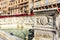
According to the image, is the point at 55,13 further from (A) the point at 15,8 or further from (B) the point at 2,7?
(B) the point at 2,7

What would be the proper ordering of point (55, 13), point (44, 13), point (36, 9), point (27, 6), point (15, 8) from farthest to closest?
point (15, 8)
point (27, 6)
point (36, 9)
point (44, 13)
point (55, 13)

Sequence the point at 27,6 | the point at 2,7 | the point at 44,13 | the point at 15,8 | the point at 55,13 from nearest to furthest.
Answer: the point at 55,13 → the point at 44,13 → the point at 27,6 → the point at 15,8 → the point at 2,7

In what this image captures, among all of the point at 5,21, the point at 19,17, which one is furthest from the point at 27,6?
the point at 5,21

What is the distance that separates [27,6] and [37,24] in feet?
1.54

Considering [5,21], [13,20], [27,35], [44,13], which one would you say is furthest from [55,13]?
[5,21]

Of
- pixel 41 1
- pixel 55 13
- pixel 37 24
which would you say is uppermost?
pixel 41 1

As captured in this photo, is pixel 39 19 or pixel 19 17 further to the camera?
pixel 19 17

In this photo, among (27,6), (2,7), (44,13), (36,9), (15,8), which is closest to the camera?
(44,13)

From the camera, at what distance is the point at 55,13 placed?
2.39 m

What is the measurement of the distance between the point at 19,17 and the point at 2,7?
79 centimetres

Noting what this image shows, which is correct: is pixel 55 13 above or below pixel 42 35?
above

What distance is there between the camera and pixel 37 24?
2.68 m

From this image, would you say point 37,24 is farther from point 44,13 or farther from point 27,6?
point 27,6

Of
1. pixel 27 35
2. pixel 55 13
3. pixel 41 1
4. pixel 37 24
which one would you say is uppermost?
pixel 41 1
